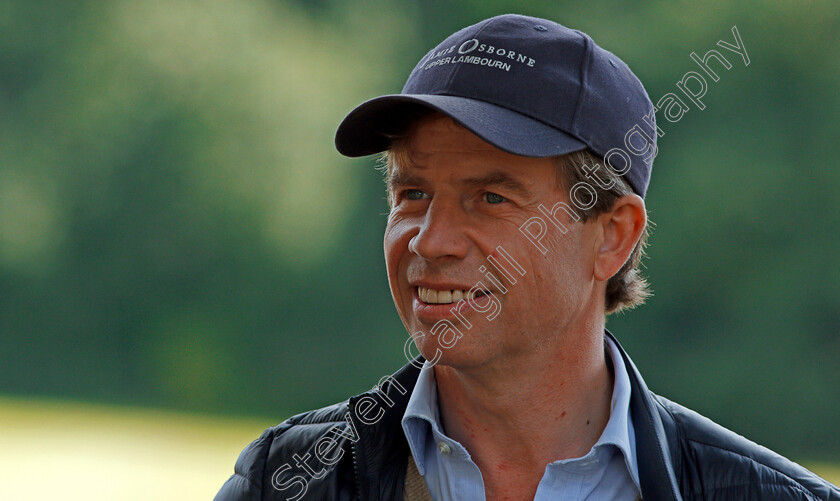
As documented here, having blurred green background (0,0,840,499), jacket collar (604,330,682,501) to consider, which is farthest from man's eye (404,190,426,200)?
blurred green background (0,0,840,499)

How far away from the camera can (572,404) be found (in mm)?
1860

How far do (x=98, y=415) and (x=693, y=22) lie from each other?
6128 millimetres

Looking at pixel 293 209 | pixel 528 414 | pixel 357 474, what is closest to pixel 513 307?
pixel 528 414

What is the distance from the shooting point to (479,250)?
174 centimetres

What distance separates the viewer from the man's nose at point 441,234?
5.63 ft

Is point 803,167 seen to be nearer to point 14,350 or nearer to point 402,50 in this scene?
point 402,50

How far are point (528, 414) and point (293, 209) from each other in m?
6.96

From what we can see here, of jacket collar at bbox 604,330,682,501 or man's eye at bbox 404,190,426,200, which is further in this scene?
man's eye at bbox 404,190,426,200

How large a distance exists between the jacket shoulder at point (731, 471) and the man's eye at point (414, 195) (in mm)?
660

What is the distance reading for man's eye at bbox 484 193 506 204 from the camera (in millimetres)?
1765

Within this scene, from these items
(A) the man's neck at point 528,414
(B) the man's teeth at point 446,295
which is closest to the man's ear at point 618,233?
(A) the man's neck at point 528,414

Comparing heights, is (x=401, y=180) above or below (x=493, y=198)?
above

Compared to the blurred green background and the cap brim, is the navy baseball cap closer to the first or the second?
the cap brim

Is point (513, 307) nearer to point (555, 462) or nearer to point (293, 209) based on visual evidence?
point (555, 462)
